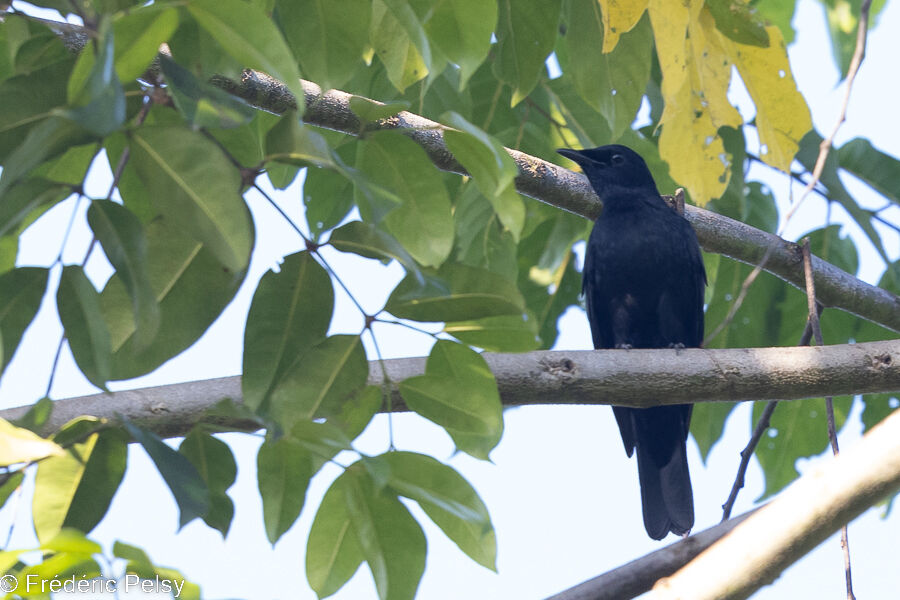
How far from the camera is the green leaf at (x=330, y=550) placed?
1.78 metres

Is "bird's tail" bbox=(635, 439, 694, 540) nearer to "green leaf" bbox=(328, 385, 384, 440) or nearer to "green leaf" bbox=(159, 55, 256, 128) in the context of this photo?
"green leaf" bbox=(328, 385, 384, 440)

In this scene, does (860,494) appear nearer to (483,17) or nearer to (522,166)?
(483,17)

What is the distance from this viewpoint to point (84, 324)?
5.08 ft

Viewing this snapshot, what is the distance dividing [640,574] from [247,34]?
1.11 metres

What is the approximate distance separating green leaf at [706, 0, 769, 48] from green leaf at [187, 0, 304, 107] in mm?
1351

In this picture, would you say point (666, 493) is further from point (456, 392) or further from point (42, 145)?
point (42, 145)

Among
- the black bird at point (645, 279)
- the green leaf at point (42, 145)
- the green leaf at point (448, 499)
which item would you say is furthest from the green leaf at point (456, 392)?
the black bird at point (645, 279)

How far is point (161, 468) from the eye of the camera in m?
1.50

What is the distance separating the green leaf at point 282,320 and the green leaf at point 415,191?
0.19 metres

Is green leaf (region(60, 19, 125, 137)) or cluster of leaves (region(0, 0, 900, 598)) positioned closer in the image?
green leaf (region(60, 19, 125, 137))

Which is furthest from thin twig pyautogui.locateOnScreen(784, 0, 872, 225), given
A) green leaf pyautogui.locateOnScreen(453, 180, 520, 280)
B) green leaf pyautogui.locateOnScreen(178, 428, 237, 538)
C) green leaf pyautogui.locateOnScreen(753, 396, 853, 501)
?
green leaf pyautogui.locateOnScreen(753, 396, 853, 501)

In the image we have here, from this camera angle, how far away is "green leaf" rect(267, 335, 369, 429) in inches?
67.2

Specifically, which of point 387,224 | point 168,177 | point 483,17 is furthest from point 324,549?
point 483,17

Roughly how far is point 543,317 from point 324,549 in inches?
105
